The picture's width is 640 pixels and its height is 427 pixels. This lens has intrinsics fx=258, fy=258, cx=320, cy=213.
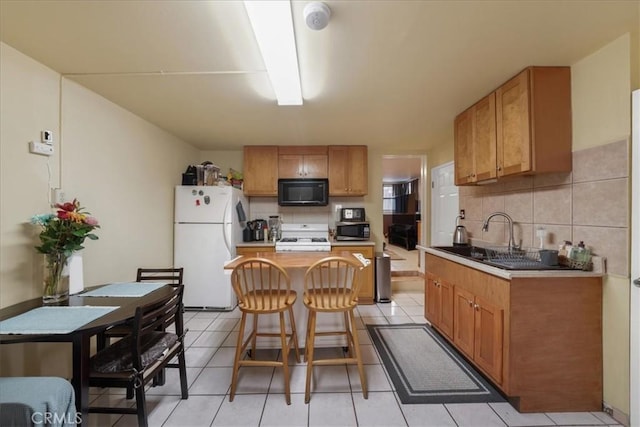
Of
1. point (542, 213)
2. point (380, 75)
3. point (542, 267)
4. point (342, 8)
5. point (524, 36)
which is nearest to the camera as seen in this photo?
point (342, 8)

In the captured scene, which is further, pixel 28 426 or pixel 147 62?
pixel 147 62

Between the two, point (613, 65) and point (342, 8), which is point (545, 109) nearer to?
point (613, 65)

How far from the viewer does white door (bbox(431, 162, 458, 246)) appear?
370 cm

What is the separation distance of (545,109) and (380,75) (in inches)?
47.0

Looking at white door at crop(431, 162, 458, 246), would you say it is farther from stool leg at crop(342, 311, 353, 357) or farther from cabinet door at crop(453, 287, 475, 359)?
stool leg at crop(342, 311, 353, 357)

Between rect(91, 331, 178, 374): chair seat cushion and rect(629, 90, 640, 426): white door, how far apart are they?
9.05 ft

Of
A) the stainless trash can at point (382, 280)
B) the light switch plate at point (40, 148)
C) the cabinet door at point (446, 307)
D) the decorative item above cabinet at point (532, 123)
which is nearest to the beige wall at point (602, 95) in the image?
the decorative item above cabinet at point (532, 123)

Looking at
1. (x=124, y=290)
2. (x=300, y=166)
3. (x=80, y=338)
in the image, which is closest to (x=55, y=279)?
(x=124, y=290)

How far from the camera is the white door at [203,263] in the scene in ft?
11.0

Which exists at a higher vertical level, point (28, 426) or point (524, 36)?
point (524, 36)

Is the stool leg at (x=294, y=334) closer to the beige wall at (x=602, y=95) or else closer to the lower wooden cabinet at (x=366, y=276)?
the lower wooden cabinet at (x=366, y=276)

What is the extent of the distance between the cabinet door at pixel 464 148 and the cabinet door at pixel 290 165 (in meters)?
2.09

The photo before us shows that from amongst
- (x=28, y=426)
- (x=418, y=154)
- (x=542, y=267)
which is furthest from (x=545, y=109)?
(x=28, y=426)

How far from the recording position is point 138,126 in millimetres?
2748
